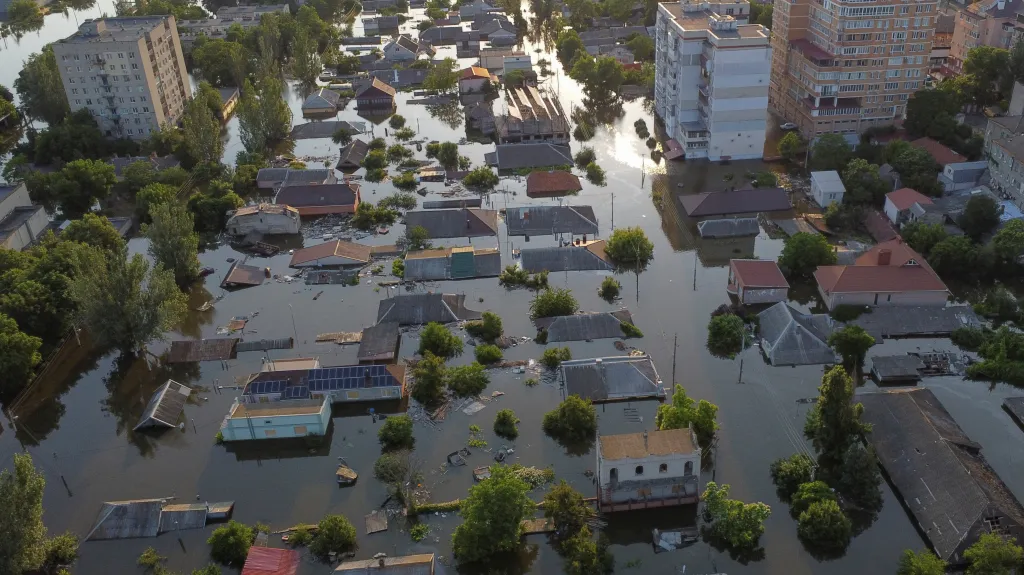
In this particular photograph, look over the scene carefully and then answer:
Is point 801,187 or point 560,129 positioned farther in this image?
point 560,129

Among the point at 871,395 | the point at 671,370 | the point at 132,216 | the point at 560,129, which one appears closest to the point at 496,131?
the point at 560,129

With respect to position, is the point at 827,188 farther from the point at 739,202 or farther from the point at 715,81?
the point at 715,81

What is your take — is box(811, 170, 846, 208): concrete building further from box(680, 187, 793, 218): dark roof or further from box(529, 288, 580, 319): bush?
box(529, 288, 580, 319): bush

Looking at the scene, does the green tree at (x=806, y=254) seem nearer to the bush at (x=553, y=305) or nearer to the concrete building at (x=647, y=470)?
the bush at (x=553, y=305)

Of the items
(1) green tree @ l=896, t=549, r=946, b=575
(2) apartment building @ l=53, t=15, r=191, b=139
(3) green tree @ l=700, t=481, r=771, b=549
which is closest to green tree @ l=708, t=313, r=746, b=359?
(3) green tree @ l=700, t=481, r=771, b=549

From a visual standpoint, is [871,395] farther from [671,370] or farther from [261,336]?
[261,336]

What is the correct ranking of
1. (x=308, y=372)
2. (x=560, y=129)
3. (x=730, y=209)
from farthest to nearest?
(x=560, y=129)
(x=730, y=209)
(x=308, y=372)

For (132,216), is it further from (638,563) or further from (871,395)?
(871,395)

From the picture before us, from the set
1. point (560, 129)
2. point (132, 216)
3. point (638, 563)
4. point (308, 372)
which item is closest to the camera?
point (638, 563)
